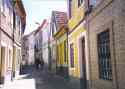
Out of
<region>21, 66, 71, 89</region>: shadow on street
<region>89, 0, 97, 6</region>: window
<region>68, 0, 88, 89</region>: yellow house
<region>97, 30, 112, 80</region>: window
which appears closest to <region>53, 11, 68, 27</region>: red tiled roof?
<region>21, 66, 71, 89</region>: shadow on street

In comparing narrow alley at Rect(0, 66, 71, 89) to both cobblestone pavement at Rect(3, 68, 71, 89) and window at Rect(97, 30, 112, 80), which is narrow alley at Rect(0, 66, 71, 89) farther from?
window at Rect(97, 30, 112, 80)

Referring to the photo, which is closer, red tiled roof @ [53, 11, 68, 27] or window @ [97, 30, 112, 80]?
window @ [97, 30, 112, 80]

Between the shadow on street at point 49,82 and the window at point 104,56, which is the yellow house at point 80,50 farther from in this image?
the window at point 104,56

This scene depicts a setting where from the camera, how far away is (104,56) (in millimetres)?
8656

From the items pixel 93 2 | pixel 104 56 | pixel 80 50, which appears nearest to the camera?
pixel 104 56

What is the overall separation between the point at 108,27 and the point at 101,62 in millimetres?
1683

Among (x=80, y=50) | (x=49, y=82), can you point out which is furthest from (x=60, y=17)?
(x=80, y=50)

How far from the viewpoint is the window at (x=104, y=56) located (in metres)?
8.26

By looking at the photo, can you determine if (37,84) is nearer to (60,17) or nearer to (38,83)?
(38,83)

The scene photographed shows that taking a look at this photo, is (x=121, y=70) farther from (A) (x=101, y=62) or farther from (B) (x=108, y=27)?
(A) (x=101, y=62)

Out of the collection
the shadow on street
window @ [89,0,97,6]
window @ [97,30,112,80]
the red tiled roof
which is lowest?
the shadow on street

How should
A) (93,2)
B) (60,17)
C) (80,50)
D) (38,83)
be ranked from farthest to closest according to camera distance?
(60,17), (38,83), (80,50), (93,2)

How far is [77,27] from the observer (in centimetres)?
1323

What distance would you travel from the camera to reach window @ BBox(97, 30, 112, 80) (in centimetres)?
826
